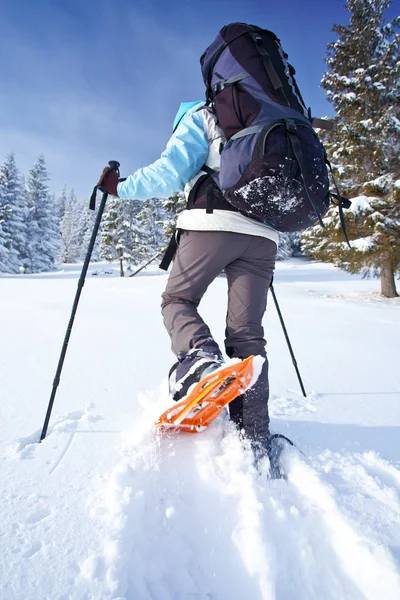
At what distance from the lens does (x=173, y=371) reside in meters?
1.81

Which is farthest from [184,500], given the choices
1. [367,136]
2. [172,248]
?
[367,136]

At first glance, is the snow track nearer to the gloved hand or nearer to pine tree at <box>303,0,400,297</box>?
the gloved hand

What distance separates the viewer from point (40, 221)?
33.0 metres

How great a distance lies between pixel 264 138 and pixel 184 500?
170 cm

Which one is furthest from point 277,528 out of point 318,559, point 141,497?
point 141,497

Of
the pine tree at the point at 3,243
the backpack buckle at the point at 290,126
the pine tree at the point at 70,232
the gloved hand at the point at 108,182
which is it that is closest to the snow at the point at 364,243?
the backpack buckle at the point at 290,126

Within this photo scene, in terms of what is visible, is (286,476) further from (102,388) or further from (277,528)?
(102,388)

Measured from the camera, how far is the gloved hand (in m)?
1.99

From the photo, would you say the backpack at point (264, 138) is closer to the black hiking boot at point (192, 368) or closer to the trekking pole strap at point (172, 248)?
the trekking pole strap at point (172, 248)

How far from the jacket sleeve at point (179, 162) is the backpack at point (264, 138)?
0.43ft

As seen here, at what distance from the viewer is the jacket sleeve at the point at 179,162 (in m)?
1.80

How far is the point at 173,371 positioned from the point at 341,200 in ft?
4.80

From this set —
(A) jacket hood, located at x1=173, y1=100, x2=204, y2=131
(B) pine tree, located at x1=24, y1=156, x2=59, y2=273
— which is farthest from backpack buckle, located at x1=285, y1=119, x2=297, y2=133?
(B) pine tree, located at x1=24, y1=156, x2=59, y2=273

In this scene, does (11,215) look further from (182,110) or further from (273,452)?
(273,452)
